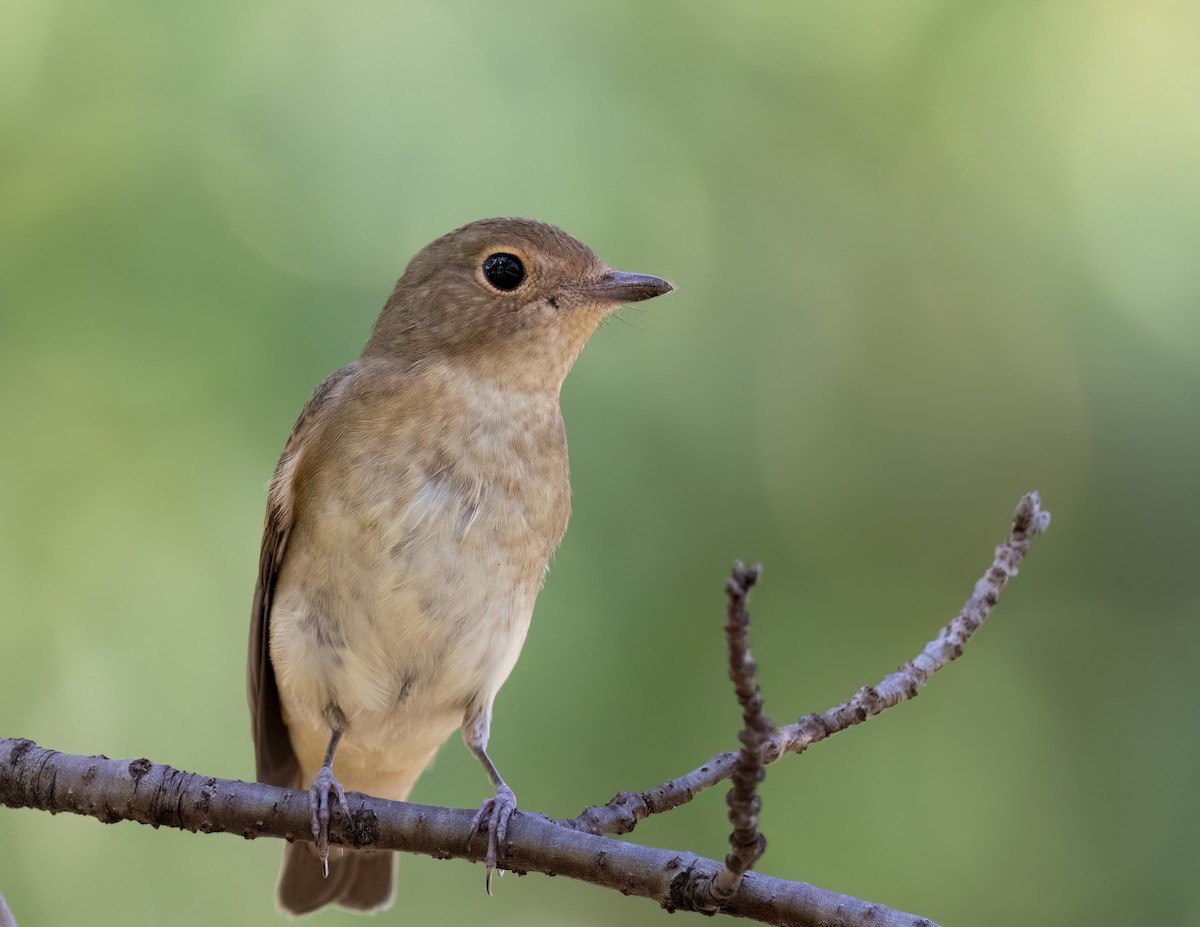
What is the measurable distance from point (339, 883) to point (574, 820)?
7.83 ft

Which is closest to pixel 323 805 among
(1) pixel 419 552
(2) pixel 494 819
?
(2) pixel 494 819

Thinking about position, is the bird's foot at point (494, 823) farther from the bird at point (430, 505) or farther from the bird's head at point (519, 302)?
the bird's head at point (519, 302)

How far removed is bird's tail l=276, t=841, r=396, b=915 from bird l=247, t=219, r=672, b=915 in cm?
54

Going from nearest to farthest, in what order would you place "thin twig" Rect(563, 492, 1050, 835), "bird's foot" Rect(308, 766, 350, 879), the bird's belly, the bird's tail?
"thin twig" Rect(563, 492, 1050, 835), "bird's foot" Rect(308, 766, 350, 879), the bird's belly, the bird's tail

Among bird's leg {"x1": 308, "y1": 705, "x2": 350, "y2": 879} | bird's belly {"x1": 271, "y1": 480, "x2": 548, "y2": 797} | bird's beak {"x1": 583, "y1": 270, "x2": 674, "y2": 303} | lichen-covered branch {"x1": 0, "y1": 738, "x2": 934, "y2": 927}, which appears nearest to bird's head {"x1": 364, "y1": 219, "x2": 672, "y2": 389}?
bird's beak {"x1": 583, "y1": 270, "x2": 674, "y2": 303}

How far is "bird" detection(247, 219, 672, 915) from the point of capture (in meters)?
4.35

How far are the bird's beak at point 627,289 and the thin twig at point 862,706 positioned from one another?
172 centimetres

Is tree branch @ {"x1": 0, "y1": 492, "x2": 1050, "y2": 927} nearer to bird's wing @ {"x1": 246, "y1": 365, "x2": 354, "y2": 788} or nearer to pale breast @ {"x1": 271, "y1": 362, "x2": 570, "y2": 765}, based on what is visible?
pale breast @ {"x1": 271, "y1": 362, "x2": 570, "y2": 765}

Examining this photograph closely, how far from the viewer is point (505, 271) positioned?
480cm

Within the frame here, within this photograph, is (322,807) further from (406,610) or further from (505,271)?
(505,271)

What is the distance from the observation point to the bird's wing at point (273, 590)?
185 inches

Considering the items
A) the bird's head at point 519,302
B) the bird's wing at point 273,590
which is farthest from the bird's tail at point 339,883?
the bird's head at point 519,302

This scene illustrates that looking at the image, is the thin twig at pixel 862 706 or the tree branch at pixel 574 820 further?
the thin twig at pixel 862 706

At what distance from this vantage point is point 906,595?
592cm
